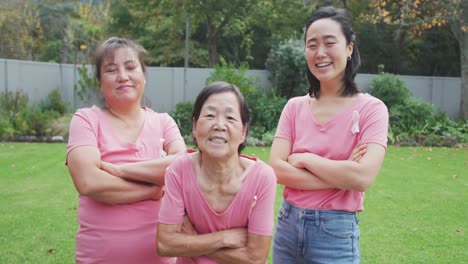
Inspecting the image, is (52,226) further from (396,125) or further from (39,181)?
(396,125)

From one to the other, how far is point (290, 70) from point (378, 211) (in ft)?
31.8

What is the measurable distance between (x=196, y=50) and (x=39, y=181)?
51.2 ft

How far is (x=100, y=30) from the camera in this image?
27.7 m

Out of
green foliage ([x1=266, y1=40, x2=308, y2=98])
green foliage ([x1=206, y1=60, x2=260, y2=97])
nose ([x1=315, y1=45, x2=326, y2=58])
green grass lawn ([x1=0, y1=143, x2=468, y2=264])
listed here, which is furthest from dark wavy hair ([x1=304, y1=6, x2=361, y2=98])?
green foliage ([x1=266, y1=40, x2=308, y2=98])

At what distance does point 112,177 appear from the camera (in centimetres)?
236

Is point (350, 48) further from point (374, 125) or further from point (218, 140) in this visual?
point (218, 140)

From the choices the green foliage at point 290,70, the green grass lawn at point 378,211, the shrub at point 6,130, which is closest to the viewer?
the green grass lawn at point 378,211

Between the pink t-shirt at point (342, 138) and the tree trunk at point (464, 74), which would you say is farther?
the tree trunk at point (464, 74)

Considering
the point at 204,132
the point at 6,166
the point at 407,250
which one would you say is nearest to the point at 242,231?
the point at 204,132

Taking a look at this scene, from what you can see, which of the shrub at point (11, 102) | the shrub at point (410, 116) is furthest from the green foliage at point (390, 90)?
the shrub at point (11, 102)

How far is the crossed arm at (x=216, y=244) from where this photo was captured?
2.10m

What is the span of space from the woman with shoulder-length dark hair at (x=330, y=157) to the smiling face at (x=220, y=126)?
0.48m

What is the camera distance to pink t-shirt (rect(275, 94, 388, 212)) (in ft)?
7.77

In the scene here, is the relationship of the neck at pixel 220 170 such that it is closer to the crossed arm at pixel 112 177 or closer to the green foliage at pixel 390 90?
the crossed arm at pixel 112 177
